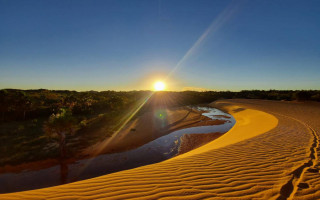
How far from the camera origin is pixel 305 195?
312 cm

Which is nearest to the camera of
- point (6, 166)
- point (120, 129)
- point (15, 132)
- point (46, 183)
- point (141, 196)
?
point (141, 196)

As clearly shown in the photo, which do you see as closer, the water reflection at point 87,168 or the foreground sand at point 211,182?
the foreground sand at point 211,182

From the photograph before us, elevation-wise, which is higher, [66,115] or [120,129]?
[66,115]

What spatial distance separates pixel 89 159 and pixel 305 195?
10.8m

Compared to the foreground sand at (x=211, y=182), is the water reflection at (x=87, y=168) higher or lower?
lower

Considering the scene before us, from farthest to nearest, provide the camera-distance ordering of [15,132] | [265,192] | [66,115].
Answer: [15,132] < [66,115] < [265,192]

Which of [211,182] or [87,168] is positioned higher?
[211,182]

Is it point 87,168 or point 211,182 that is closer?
point 211,182

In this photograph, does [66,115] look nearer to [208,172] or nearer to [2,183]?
[2,183]

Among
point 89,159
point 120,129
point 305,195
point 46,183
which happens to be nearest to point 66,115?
point 89,159

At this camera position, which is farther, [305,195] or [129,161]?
[129,161]

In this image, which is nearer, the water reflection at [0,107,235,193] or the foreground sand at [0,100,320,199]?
the foreground sand at [0,100,320,199]

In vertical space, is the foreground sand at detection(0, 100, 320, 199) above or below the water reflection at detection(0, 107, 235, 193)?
above

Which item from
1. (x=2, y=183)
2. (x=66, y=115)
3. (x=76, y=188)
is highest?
(x=66, y=115)
